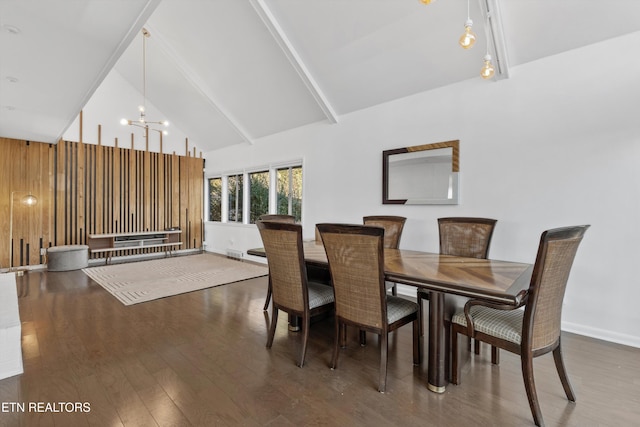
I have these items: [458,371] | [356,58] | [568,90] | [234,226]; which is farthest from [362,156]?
[234,226]

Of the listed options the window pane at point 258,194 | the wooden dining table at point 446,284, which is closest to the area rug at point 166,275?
the window pane at point 258,194

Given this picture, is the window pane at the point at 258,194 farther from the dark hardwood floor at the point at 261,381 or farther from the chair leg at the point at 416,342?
the chair leg at the point at 416,342

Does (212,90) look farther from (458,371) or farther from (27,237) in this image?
(458,371)

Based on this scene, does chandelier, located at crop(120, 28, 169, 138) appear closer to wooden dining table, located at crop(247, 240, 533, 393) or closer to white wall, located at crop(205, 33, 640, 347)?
white wall, located at crop(205, 33, 640, 347)

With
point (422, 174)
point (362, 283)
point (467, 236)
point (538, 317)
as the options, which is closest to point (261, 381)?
point (362, 283)

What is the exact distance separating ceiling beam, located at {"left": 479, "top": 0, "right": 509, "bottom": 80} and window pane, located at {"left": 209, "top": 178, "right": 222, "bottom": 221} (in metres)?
6.50

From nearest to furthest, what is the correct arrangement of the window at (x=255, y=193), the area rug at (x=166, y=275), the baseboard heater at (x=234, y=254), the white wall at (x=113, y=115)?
the area rug at (x=166, y=275) < the window at (x=255, y=193) < the white wall at (x=113, y=115) < the baseboard heater at (x=234, y=254)

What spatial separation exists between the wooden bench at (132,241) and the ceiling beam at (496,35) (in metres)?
7.02

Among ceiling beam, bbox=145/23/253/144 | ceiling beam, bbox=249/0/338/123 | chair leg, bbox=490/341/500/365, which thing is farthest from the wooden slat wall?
chair leg, bbox=490/341/500/365

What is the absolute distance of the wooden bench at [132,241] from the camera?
6191mm

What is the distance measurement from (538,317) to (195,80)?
604 cm

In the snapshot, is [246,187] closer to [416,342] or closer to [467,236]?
[467,236]

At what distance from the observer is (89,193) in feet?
20.5

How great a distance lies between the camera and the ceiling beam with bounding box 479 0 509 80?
263 cm
